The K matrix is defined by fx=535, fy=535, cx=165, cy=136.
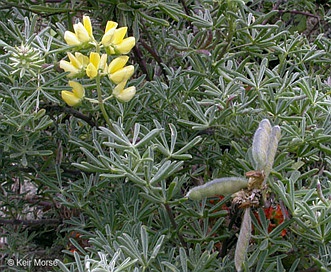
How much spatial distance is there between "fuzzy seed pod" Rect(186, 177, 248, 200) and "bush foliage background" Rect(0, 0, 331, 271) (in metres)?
0.09

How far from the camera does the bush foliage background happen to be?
103cm

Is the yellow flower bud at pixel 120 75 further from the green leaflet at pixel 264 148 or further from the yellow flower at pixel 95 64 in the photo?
the green leaflet at pixel 264 148

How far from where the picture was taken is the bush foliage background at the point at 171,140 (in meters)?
1.03

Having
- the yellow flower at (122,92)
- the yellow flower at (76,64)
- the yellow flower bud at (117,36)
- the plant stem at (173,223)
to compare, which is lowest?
the plant stem at (173,223)

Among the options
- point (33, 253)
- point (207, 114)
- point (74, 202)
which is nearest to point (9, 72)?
point (74, 202)

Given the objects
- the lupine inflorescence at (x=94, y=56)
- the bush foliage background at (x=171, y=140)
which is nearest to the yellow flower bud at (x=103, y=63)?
the lupine inflorescence at (x=94, y=56)

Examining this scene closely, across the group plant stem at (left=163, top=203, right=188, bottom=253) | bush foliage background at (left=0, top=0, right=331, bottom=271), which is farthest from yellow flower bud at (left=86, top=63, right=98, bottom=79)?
plant stem at (left=163, top=203, right=188, bottom=253)

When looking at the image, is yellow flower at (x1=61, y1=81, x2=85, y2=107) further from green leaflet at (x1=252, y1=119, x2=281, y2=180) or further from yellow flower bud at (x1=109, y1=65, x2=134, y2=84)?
green leaflet at (x1=252, y1=119, x2=281, y2=180)

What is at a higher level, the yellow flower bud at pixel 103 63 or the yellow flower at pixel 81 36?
the yellow flower at pixel 81 36

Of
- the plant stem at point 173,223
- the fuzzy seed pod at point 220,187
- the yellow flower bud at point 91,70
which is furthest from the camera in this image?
the plant stem at point 173,223

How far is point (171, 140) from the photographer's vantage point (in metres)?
1.11

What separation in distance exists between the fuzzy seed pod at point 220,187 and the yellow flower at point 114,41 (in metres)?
0.34

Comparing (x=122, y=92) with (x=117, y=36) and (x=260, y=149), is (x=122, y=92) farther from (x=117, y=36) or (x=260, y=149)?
(x=260, y=149)

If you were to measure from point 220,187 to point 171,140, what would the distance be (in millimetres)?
249
